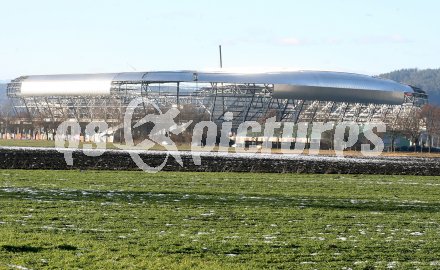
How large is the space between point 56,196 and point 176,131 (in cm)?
7140

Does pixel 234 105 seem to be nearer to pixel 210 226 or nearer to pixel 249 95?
pixel 249 95

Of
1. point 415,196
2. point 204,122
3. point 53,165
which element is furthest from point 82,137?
point 415,196

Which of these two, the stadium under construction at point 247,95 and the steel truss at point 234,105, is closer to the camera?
the stadium under construction at point 247,95

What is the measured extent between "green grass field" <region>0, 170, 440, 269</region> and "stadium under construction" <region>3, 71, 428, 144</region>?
8423 centimetres

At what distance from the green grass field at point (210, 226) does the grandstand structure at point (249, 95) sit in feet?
272

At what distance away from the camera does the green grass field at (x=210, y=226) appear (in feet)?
36.3

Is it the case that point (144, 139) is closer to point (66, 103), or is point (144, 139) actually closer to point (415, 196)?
point (66, 103)

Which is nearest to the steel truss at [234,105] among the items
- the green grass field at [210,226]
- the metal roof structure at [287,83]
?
the metal roof structure at [287,83]

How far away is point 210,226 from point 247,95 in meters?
98.8

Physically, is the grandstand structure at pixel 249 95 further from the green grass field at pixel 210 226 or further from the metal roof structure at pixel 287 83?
the green grass field at pixel 210 226

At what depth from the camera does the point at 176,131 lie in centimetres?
9075

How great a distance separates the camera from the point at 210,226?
14359 millimetres

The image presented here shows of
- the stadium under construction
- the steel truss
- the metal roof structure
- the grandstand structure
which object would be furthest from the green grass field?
the metal roof structure

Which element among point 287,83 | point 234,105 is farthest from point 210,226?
point 234,105
